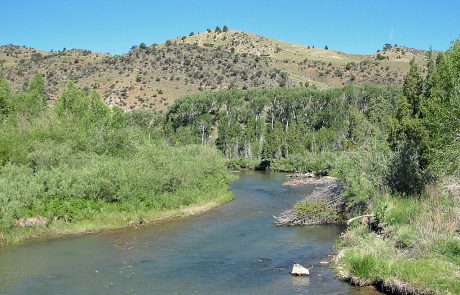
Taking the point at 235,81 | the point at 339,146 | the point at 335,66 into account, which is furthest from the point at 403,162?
the point at 335,66

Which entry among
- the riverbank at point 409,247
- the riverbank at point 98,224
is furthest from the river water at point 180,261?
the riverbank at point 98,224

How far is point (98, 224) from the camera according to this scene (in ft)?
141

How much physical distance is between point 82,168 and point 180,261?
22.8 metres

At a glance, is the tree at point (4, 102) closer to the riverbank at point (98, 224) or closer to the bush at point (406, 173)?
the riverbank at point (98, 224)

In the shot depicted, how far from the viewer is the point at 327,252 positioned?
33.3 m

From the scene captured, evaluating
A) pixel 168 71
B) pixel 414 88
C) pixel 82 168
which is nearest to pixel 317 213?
pixel 414 88

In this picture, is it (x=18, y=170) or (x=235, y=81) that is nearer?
(x=18, y=170)

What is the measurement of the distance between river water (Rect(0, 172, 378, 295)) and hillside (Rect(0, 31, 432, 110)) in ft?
344

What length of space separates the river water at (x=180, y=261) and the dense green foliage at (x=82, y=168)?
4603mm

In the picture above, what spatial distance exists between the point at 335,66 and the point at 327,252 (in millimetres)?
169228

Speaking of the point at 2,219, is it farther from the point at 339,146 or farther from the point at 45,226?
the point at 339,146

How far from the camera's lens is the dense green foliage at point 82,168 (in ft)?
141

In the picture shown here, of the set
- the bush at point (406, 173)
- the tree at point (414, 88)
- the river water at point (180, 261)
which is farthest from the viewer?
the tree at point (414, 88)

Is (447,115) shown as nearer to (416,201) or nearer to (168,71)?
(416,201)
